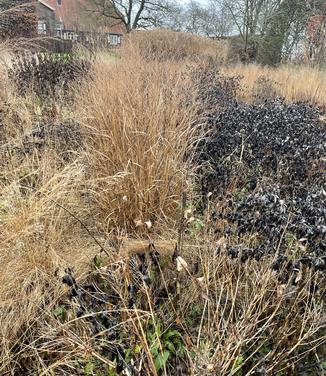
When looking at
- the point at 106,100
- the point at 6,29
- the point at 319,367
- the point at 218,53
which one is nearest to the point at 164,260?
the point at 319,367

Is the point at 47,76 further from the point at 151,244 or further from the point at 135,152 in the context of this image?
the point at 151,244

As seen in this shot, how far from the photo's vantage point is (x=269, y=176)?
2762 millimetres

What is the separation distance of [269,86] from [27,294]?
6.19 meters

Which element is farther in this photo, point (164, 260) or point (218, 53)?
point (218, 53)

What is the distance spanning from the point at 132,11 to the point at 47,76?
A: 20417 mm

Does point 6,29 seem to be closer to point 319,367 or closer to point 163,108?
point 163,108

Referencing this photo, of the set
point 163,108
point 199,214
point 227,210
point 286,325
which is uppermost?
→ point 163,108

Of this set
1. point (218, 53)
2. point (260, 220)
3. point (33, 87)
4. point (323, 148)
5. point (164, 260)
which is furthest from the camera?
point (218, 53)

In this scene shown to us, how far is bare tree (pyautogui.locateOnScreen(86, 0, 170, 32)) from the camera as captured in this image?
73.5ft

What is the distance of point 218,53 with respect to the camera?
10836mm

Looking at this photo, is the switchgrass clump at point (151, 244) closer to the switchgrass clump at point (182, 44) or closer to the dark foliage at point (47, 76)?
the dark foliage at point (47, 76)

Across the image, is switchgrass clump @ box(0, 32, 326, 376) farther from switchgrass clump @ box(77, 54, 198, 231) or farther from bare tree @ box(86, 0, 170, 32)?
bare tree @ box(86, 0, 170, 32)

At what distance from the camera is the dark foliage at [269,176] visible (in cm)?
168

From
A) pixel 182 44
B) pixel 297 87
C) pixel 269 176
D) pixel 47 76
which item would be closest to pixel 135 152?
pixel 269 176
